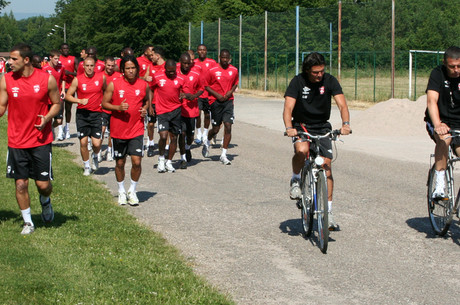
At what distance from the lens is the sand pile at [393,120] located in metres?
20.2

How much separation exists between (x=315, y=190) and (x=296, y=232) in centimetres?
102

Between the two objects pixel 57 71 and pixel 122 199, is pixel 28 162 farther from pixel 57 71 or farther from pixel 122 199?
pixel 57 71

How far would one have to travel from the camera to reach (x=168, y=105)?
14.1 meters

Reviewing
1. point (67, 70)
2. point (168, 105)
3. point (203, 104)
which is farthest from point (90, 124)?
point (67, 70)

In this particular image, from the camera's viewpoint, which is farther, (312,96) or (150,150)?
(150,150)

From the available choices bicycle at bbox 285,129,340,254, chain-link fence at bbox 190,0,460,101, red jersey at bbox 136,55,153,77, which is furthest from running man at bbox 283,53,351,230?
chain-link fence at bbox 190,0,460,101

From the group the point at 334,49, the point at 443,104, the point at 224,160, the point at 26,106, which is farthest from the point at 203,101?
the point at 334,49

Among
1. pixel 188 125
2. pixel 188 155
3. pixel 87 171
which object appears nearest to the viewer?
pixel 87 171

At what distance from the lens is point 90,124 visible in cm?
1421

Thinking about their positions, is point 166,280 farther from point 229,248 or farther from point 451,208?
point 451,208

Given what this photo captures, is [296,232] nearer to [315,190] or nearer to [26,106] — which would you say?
[315,190]

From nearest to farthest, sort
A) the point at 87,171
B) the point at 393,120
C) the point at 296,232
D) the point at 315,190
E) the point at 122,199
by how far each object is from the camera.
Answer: the point at 315,190 < the point at 296,232 < the point at 122,199 < the point at 87,171 < the point at 393,120

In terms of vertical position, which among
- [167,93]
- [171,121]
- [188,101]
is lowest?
[171,121]

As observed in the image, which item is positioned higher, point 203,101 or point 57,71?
point 57,71
